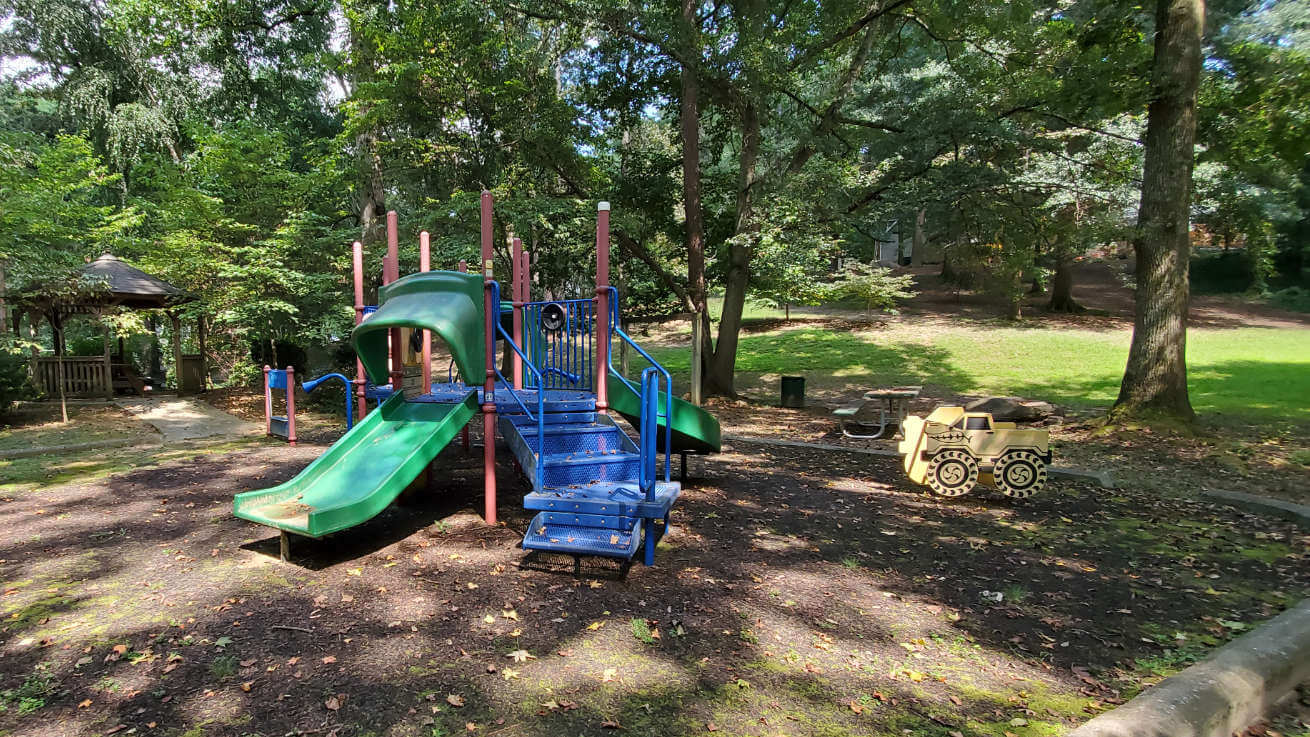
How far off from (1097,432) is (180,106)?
22656mm

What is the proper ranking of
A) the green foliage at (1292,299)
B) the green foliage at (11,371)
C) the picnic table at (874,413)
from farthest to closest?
the green foliage at (1292,299) → the green foliage at (11,371) → the picnic table at (874,413)

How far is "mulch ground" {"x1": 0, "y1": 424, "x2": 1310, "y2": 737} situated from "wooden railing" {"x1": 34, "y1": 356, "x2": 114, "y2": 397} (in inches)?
394

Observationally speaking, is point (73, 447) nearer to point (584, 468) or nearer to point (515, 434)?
point (515, 434)

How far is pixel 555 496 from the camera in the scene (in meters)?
4.57

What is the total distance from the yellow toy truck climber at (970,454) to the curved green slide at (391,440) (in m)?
4.43

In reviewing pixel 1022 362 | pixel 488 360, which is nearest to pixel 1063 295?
pixel 1022 362

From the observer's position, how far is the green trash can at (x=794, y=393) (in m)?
13.0

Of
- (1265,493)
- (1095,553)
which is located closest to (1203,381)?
(1265,493)

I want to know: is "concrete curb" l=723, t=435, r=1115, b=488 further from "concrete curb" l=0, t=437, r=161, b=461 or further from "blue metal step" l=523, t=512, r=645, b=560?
"concrete curb" l=0, t=437, r=161, b=461

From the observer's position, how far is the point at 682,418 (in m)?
5.99

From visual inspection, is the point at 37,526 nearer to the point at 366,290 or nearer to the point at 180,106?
the point at 366,290

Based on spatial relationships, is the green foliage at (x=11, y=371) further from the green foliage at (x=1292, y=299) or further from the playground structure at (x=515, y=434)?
the green foliage at (x=1292, y=299)

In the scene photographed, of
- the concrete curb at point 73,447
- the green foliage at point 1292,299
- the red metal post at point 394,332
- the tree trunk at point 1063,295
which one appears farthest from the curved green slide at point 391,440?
the green foliage at point 1292,299

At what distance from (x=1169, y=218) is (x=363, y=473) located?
10.1 meters
